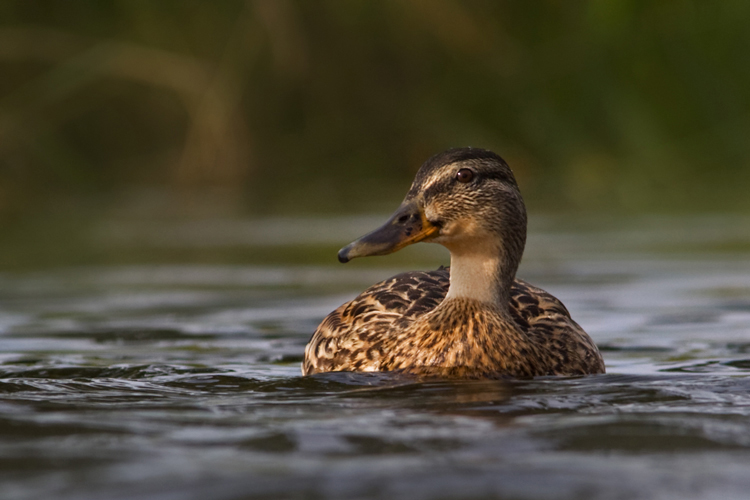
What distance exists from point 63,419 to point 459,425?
1321mm

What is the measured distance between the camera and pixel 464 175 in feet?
18.1

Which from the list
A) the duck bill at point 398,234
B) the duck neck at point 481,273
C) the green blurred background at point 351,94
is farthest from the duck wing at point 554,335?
the green blurred background at point 351,94

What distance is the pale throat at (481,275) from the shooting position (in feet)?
18.4

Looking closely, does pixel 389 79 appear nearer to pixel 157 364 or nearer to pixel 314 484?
pixel 157 364

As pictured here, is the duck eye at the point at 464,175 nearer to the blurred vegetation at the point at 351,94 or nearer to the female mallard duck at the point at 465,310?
the female mallard duck at the point at 465,310

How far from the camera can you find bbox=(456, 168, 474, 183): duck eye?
5516 mm

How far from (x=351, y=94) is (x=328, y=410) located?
52.0 feet

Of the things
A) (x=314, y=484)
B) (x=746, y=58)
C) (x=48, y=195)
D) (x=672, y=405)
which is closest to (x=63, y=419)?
(x=314, y=484)

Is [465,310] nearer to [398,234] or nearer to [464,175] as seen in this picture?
[398,234]

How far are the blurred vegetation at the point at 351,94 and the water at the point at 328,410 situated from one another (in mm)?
9360

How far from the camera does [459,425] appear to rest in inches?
164

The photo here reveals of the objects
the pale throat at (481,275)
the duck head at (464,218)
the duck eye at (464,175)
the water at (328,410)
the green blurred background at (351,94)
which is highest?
the green blurred background at (351,94)

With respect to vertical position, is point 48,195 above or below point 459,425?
above

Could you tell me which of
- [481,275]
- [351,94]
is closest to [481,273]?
[481,275]
